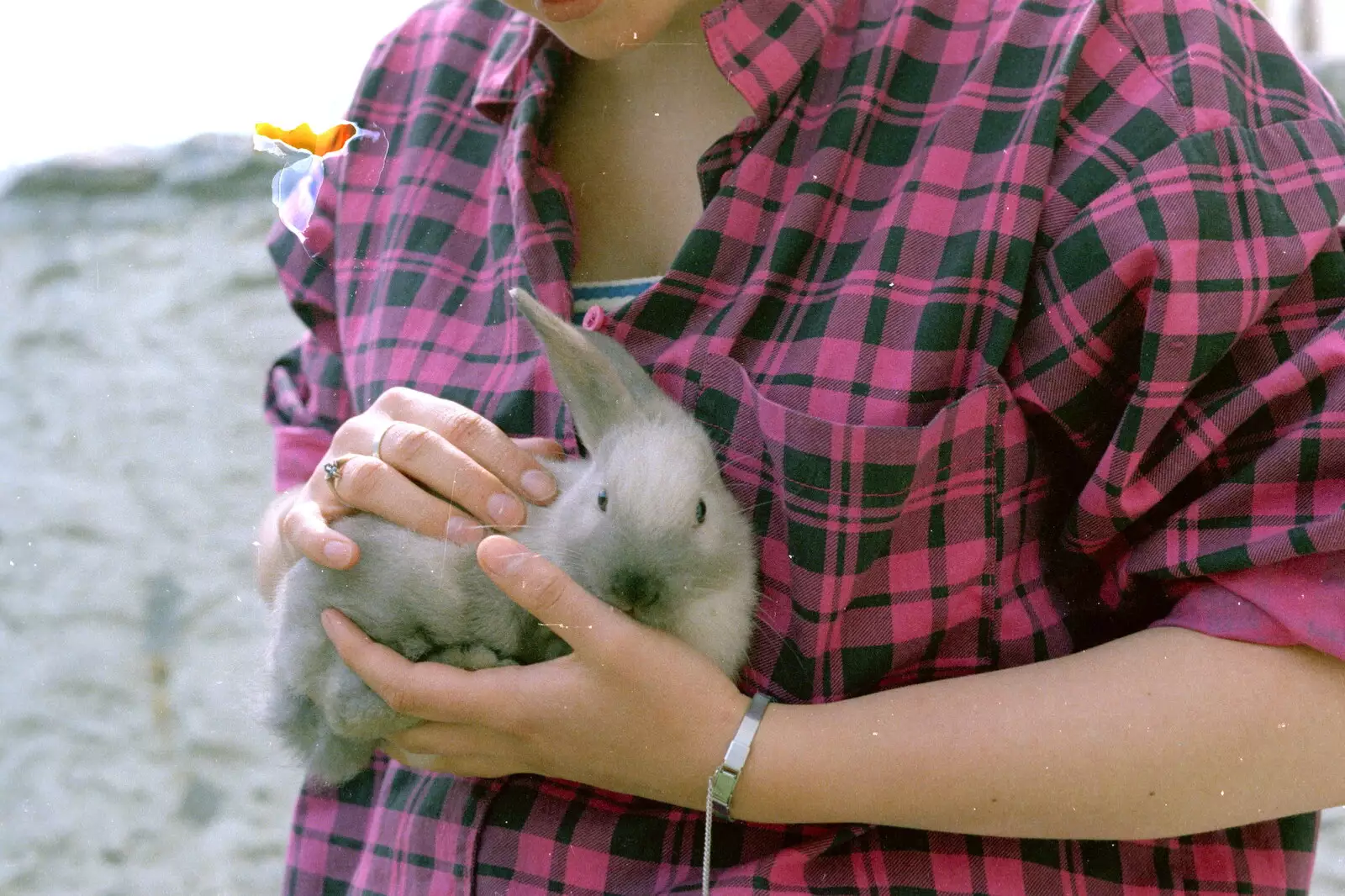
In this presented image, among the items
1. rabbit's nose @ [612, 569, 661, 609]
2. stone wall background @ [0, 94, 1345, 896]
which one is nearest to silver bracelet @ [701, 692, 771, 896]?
rabbit's nose @ [612, 569, 661, 609]

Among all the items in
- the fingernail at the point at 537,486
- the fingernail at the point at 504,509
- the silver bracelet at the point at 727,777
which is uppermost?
the fingernail at the point at 537,486

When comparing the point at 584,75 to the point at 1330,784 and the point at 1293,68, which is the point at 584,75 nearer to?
the point at 1293,68

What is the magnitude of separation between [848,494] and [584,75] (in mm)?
603

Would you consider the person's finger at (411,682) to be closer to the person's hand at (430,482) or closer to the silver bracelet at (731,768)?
the person's hand at (430,482)

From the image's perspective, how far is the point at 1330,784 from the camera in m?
0.82

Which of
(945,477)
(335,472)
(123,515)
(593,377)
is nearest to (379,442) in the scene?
(335,472)

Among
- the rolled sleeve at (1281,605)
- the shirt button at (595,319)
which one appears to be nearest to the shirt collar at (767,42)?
the shirt button at (595,319)

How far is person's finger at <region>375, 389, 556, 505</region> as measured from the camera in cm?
91

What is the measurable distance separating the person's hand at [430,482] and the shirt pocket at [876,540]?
209mm

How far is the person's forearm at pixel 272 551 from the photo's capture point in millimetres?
1032

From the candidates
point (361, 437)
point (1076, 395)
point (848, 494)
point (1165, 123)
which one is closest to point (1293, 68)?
point (1165, 123)

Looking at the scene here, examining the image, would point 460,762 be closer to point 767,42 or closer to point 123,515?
point 767,42

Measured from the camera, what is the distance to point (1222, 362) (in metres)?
0.82

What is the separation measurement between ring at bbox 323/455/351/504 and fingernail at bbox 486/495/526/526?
15 cm
